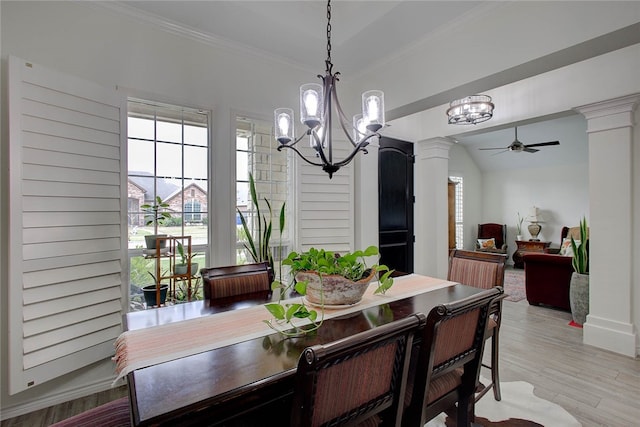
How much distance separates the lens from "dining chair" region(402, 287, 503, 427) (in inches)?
44.4

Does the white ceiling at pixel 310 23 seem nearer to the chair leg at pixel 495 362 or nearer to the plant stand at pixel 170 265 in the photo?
the plant stand at pixel 170 265

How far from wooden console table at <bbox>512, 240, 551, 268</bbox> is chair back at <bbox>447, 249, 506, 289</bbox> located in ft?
19.7

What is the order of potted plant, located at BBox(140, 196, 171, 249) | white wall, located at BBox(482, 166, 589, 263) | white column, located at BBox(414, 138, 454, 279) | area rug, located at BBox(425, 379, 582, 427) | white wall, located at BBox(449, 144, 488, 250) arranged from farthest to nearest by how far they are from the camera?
white wall, located at BBox(449, 144, 488, 250) → white wall, located at BBox(482, 166, 589, 263) → white column, located at BBox(414, 138, 454, 279) → potted plant, located at BBox(140, 196, 171, 249) → area rug, located at BBox(425, 379, 582, 427)

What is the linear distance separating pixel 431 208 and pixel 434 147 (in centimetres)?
91

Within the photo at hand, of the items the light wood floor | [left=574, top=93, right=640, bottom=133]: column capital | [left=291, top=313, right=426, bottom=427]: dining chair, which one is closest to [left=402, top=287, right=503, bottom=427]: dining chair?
[left=291, top=313, right=426, bottom=427]: dining chair

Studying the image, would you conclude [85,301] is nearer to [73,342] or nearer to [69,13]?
[73,342]

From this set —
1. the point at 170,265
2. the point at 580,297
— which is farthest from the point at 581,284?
the point at 170,265

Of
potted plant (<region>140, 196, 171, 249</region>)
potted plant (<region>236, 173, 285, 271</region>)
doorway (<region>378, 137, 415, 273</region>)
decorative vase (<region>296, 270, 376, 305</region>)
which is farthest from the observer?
doorway (<region>378, 137, 415, 273</region>)

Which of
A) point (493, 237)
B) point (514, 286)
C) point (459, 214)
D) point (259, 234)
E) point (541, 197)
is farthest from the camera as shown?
point (459, 214)

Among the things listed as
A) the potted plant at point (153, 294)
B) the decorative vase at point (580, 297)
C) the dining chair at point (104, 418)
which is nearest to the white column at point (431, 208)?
the decorative vase at point (580, 297)

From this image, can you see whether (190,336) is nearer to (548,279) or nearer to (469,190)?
(548,279)

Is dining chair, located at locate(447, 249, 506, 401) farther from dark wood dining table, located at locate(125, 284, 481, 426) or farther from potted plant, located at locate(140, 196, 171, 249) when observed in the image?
potted plant, located at locate(140, 196, 171, 249)

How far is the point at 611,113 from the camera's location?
2941mm

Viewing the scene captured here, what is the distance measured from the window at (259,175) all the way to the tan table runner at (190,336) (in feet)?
4.69
